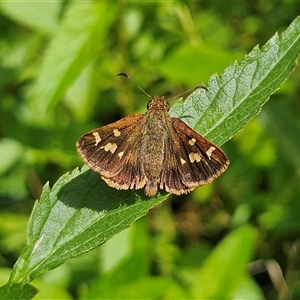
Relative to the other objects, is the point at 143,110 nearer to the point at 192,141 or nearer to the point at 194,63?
the point at 194,63

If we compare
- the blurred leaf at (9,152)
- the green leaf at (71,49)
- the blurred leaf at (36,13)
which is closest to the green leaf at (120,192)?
the green leaf at (71,49)

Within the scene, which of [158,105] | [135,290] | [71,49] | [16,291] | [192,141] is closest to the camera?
[16,291]

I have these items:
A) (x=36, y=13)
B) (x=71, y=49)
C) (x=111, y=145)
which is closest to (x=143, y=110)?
(x=71, y=49)

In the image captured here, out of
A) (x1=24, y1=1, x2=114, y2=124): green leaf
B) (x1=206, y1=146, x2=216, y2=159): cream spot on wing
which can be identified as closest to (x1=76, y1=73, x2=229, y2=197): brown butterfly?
(x1=206, y1=146, x2=216, y2=159): cream spot on wing

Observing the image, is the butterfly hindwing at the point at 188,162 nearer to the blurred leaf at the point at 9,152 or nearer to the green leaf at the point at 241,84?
the green leaf at the point at 241,84

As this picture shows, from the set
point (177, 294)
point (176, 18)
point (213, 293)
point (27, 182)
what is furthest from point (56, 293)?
point (176, 18)

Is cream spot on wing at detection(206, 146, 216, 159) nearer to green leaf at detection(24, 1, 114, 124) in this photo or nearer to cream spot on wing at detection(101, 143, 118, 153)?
cream spot on wing at detection(101, 143, 118, 153)
